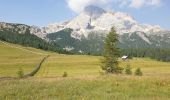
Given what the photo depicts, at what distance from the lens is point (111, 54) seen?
7744 centimetres

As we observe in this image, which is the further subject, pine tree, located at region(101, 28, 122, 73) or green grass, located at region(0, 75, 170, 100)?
pine tree, located at region(101, 28, 122, 73)

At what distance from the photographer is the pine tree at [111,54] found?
77.1 meters

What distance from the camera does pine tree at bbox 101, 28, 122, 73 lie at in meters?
77.1

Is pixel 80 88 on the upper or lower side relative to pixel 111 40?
lower

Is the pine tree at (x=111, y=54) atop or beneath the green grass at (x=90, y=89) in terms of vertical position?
atop

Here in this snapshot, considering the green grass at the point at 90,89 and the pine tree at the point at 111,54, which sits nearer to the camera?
the green grass at the point at 90,89

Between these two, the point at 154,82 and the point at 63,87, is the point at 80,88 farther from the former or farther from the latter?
the point at 154,82

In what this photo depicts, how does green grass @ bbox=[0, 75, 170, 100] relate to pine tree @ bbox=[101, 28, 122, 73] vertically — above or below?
below

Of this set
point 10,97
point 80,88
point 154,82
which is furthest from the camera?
point 154,82

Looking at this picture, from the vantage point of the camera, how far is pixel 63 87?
2067cm

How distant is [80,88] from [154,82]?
541 centimetres

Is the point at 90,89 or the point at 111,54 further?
the point at 111,54

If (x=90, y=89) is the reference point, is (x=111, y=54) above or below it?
above

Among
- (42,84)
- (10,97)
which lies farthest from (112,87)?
(10,97)
